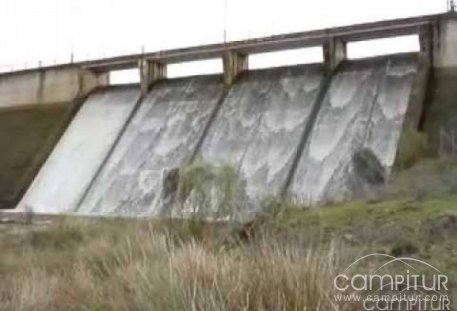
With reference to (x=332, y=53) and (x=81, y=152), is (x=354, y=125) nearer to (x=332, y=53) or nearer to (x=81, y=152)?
(x=332, y=53)

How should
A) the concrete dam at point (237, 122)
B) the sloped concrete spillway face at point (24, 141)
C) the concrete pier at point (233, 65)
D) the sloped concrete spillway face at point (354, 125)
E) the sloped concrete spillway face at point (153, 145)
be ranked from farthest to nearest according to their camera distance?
the sloped concrete spillway face at point (24, 141) → the concrete pier at point (233, 65) → the sloped concrete spillway face at point (153, 145) → the concrete dam at point (237, 122) → the sloped concrete spillway face at point (354, 125)

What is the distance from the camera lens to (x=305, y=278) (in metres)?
3.03

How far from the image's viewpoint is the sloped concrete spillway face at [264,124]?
17.7 meters

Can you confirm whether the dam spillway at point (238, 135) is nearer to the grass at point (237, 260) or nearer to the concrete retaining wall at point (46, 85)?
the concrete retaining wall at point (46, 85)

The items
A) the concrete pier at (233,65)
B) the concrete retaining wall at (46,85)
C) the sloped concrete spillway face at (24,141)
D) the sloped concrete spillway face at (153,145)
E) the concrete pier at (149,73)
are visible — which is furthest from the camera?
the concrete retaining wall at (46,85)

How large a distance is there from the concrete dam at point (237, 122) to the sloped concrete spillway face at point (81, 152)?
2.0 inches

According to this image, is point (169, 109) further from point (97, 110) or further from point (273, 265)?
point (273, 265)

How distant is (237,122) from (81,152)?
21.8ft

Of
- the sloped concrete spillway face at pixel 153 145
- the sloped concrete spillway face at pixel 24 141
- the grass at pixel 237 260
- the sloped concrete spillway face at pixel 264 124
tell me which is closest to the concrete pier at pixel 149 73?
the sloped concrete spillway face at pixel 153 145

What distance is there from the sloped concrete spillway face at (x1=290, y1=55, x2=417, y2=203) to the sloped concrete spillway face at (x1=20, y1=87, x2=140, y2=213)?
791 cm

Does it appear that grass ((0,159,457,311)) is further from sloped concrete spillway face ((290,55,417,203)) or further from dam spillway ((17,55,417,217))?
dam spillway ((17,55,417,217))

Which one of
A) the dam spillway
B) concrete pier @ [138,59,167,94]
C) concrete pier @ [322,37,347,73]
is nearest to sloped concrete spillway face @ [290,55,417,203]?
the dam spillway

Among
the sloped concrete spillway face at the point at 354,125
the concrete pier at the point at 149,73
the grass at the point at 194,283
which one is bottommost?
the grass at the point at 194,283

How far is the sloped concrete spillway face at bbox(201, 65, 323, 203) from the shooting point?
17.7 metres
